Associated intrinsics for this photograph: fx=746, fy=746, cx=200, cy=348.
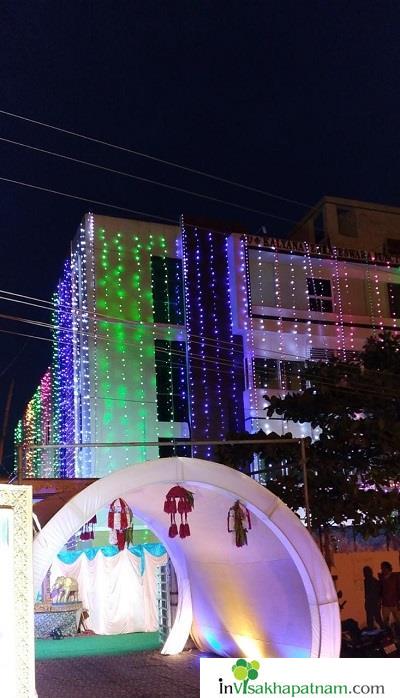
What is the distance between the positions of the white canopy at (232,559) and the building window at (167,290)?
8.76m

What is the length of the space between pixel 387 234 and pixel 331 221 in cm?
226

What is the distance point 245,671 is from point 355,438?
11036mm

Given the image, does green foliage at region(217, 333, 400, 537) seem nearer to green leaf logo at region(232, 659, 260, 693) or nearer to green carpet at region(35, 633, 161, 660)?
green carpet at region(35, 633, 161, 660)

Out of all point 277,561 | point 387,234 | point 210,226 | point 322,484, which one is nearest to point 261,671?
point 277,561

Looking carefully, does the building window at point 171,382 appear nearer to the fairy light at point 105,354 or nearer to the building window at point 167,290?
the building window at point 167,290

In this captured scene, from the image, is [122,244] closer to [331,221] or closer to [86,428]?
[86,428]

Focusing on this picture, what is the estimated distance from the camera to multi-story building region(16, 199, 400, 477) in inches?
806

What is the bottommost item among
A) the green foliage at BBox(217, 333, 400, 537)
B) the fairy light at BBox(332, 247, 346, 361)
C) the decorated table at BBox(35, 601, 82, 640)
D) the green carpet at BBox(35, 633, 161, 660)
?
the green carpet at BBox(35, 633, 161, 660)

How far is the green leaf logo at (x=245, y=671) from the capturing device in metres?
5.32

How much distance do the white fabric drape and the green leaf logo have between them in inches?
550

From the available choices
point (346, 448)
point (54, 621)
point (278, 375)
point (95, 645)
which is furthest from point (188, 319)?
point (95, 645)

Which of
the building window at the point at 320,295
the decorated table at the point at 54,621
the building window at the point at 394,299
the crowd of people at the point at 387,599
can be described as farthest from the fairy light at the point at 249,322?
the crowd of people at the point at 387,599

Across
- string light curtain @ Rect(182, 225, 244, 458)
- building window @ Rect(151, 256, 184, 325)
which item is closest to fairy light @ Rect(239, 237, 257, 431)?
string light curtain @ Rect(182, 225, 244, 458)

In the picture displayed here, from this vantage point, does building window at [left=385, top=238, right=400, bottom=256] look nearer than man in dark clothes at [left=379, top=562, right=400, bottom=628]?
No
